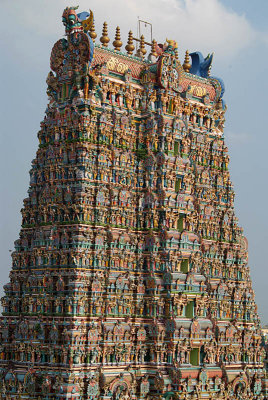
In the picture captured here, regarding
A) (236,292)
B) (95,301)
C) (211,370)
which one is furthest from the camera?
(236,292)

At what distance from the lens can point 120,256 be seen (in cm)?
4706

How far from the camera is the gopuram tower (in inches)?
1769

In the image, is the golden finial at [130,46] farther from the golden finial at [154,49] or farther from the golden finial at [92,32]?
the golden finial at [92,32]

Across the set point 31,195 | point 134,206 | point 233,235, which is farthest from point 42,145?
point 233,235

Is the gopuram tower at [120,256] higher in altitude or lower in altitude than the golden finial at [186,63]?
lower

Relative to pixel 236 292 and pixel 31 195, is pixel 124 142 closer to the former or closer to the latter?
pixel 31 195

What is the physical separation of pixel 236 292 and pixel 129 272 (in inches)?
372

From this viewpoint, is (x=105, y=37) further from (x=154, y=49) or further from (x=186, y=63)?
(x=186, y=63)

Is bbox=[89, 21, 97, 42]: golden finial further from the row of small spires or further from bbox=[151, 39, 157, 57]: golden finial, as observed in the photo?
bbox=[151, 39, 157, 57]: golden finial

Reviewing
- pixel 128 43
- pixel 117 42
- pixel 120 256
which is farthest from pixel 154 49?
pixel 120 256

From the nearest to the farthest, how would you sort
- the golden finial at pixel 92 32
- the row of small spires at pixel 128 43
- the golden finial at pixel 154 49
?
the golden finial at pixel 92 32 → the row of small spires at pixel 128 43 → the golden finial at pixel 154 49

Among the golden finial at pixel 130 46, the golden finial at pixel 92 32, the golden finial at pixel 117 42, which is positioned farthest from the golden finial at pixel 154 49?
the golden finial at pixel 92 32

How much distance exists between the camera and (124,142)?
162 feet

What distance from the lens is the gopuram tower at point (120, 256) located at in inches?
1769
